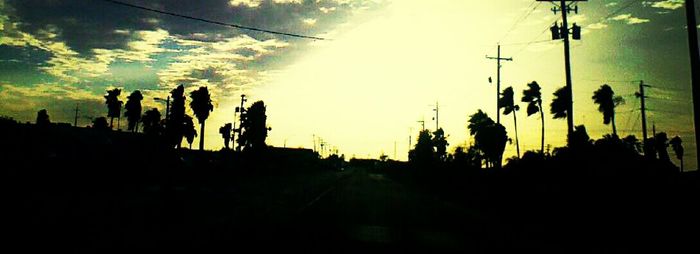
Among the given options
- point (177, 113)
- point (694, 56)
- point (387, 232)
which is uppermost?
point (177, 113)

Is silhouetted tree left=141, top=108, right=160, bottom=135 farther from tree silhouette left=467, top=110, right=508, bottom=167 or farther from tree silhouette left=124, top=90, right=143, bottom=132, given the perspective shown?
tree silhouette left=467, top=110, right=508, bottom=167

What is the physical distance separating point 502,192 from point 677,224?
49.9 feet

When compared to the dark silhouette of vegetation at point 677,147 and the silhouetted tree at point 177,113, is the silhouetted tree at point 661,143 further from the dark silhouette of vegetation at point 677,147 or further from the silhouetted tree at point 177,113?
the silhouetted tree at point 177,113

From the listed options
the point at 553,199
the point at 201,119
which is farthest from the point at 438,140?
the point at 553,199

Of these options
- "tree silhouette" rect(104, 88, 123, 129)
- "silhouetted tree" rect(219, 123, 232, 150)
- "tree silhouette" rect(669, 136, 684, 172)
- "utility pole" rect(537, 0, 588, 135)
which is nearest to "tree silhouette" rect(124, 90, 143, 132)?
"tree silhouette" rect(104, 88, 123, 129)

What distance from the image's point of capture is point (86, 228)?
1132 cm

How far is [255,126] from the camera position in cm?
10419

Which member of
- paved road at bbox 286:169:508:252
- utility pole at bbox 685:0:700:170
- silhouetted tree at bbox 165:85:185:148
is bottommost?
paved road at bbox 286:169:508:252

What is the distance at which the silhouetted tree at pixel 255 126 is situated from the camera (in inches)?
4070

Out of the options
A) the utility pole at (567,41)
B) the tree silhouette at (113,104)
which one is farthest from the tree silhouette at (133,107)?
the utility pole at (567,41)

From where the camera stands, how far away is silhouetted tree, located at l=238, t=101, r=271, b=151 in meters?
103

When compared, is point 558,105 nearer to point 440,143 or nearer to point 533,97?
point 533,97

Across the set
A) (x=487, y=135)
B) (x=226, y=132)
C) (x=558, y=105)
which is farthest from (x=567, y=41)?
(x=226, y=132)

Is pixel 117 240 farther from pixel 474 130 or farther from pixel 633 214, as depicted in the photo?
pixel 474 130
